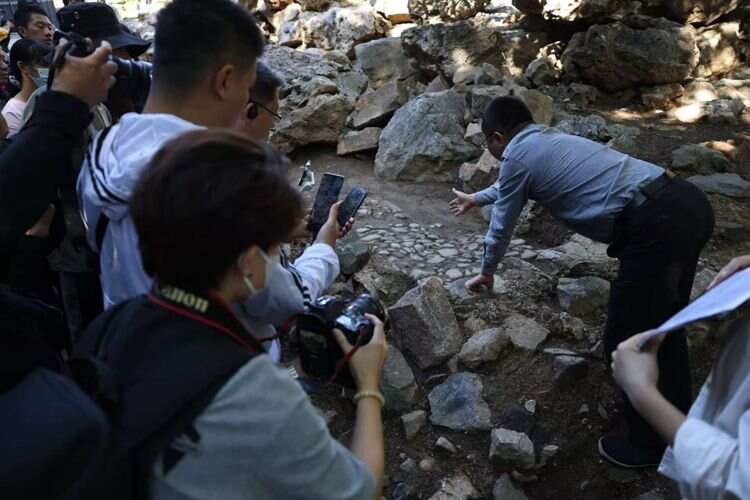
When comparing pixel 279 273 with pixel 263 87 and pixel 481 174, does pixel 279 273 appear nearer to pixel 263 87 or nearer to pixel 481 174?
pixel 263 87

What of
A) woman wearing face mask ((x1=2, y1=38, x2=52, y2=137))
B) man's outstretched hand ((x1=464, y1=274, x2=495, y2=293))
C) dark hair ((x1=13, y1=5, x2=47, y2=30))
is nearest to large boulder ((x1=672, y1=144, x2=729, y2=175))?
man's outstretched hand ((x1=464, y1=274, x2=495, y2=293))

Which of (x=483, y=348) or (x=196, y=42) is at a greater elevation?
(x=196, y=42)

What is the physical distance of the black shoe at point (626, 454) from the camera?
9.38 ft

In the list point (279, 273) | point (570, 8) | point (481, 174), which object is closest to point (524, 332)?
point (481, 174)

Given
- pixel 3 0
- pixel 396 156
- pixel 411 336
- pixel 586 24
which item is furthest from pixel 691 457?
pixel 3 0

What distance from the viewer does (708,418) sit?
140 cm

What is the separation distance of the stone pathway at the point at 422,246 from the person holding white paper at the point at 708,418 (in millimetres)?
2469

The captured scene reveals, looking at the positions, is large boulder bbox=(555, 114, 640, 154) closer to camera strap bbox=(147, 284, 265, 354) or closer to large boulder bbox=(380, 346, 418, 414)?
large boulder bbox=(380, 346, 418, 414)

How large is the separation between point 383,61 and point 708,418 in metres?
8.44

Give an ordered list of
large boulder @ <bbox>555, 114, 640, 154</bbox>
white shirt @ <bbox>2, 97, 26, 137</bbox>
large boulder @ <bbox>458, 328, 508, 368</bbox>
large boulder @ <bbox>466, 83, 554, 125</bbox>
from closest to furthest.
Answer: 1. large boulder @ <bbox>458, 328, 508, 368</bbox>
2. white shirt @ <bbox>2, 97, 26, 137</bbox>
3. large boulder @ <bbox>555, 114, 640, 154</bbox>
4. large boulder @ <bbox>466, 83, 554, 125</bbox>

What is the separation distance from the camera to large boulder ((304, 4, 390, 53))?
38.2 feet

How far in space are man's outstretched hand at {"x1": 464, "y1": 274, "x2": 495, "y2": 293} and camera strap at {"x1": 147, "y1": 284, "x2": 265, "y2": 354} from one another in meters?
2.59

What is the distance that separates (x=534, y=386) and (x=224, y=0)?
8.06 ft

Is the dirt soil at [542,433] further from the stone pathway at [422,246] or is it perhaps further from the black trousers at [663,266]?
the stone pathway at [422,246]
